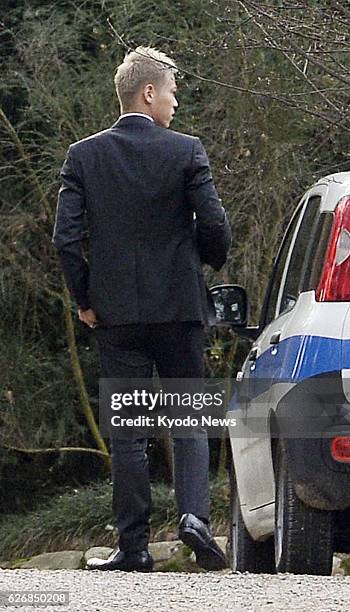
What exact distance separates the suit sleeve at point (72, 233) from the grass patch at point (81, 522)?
19.9ft

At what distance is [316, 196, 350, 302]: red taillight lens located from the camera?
5.59 metres

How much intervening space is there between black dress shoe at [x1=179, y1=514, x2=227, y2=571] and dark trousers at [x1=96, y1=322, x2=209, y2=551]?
0.10 m

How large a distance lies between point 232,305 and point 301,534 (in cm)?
182

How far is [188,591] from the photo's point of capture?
5332 millimetres

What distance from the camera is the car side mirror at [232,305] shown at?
23.9 ft

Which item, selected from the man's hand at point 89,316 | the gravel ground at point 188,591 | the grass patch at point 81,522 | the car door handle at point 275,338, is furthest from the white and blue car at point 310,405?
the grass patch at point 81,522

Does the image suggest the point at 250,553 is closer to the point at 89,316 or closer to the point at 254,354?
the point at 254,354

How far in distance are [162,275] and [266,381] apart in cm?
63

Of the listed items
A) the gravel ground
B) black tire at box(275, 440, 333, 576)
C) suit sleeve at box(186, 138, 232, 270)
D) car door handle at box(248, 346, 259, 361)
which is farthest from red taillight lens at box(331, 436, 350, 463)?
car door handle at box(248, 346, 259, 361)

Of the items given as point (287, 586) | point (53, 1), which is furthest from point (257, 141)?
point (287, 586)

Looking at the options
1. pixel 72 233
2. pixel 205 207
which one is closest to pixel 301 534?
pixel 205 207

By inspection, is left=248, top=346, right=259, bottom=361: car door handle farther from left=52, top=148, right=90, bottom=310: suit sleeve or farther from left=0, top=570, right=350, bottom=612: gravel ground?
left=0, top=570, right=350, bottom=612: gravel ground

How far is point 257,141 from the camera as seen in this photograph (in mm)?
11328

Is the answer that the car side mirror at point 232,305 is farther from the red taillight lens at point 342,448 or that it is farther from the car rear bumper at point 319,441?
the red taillight lens at point 342,448
